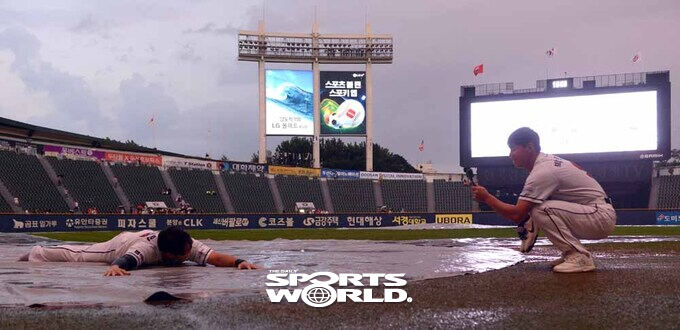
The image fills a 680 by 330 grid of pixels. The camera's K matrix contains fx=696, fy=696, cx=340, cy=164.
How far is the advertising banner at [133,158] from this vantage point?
4075 centimetres

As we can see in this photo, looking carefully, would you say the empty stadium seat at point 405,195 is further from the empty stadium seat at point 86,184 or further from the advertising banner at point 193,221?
the empty stadium seat at point 86,184

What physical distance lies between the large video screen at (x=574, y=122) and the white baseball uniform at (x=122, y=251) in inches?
1121

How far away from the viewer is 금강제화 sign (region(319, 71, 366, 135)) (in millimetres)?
46875

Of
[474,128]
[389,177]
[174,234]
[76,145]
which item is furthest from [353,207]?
[174,234]

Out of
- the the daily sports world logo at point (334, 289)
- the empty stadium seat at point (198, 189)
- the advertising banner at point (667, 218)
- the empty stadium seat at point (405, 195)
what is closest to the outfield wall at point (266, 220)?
the advertising banner at point (667, 218)

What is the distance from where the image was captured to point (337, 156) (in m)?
79.8

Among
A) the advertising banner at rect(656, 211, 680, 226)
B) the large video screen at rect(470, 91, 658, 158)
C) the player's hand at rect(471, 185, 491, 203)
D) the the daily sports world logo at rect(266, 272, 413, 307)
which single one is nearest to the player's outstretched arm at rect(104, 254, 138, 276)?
the the daily sports world logo at rect(266, 272, 413, 307)

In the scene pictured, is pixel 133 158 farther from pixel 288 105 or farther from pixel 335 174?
pixel 335 174

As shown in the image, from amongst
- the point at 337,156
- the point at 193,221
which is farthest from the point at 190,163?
the point at 337,156

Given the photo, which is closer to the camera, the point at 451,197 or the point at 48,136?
the point at 48,136

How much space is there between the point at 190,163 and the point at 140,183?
5.10 m

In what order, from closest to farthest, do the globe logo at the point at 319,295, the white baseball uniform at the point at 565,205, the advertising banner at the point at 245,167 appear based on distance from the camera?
the globe logo at the point at 319,295, the white baseball uniform at the point at 565,205, the advertising banner at the point at 245,167

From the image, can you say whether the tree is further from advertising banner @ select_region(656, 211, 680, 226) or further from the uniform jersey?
the uniform jersey

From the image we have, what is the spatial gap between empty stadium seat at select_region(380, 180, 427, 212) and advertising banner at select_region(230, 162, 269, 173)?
9080mm
